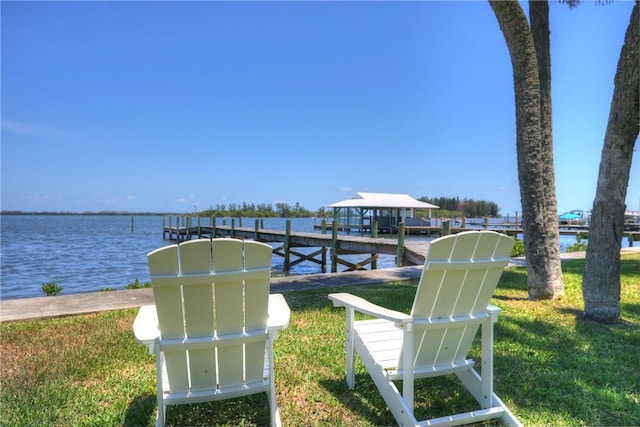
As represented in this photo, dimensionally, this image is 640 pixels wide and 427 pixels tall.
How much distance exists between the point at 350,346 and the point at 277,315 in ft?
2.32

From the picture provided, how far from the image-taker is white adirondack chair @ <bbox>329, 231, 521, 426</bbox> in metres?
2.15

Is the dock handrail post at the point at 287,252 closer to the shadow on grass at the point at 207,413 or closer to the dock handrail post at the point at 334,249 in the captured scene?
the dock handrail post at the point at 334,249

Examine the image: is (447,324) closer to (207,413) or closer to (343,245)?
(207,413)

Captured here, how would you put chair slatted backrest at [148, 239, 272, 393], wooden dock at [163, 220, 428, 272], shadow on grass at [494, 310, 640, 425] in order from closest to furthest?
chair slatted backrest at [148, 239, 272, 393]
shadow on grass at [494, 310, 640, 425]
wooden dock at [163, 220, 428, 272]

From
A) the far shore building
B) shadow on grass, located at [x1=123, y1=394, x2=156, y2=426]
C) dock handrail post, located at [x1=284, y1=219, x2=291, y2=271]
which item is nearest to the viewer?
shadow on grass, located at [x1=123, y1=394, x2=156, y2=426]

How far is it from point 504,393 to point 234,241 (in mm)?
2117

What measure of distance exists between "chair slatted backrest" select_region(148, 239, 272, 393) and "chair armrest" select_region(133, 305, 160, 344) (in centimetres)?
6

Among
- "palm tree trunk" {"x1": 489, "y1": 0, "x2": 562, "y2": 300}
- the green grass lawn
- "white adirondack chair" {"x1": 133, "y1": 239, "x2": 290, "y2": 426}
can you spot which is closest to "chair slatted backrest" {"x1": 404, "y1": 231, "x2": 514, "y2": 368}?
the green grass lawn

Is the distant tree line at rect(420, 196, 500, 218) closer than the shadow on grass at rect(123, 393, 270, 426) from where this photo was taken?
No

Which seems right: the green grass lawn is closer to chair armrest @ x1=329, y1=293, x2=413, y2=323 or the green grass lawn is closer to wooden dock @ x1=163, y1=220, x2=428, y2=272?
chair armrest @ x1=329, y1=293, x2=413, y2=323

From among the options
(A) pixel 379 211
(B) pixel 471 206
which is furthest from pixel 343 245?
(B) pixel 471 206

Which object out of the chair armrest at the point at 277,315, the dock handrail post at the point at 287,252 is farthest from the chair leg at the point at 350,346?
the dock handrail post at the point at 287,252

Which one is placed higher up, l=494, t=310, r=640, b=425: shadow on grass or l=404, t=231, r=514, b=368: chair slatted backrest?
l=404, t=231, r=514, b=368: chair slatted backrest

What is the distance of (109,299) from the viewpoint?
561 cm
